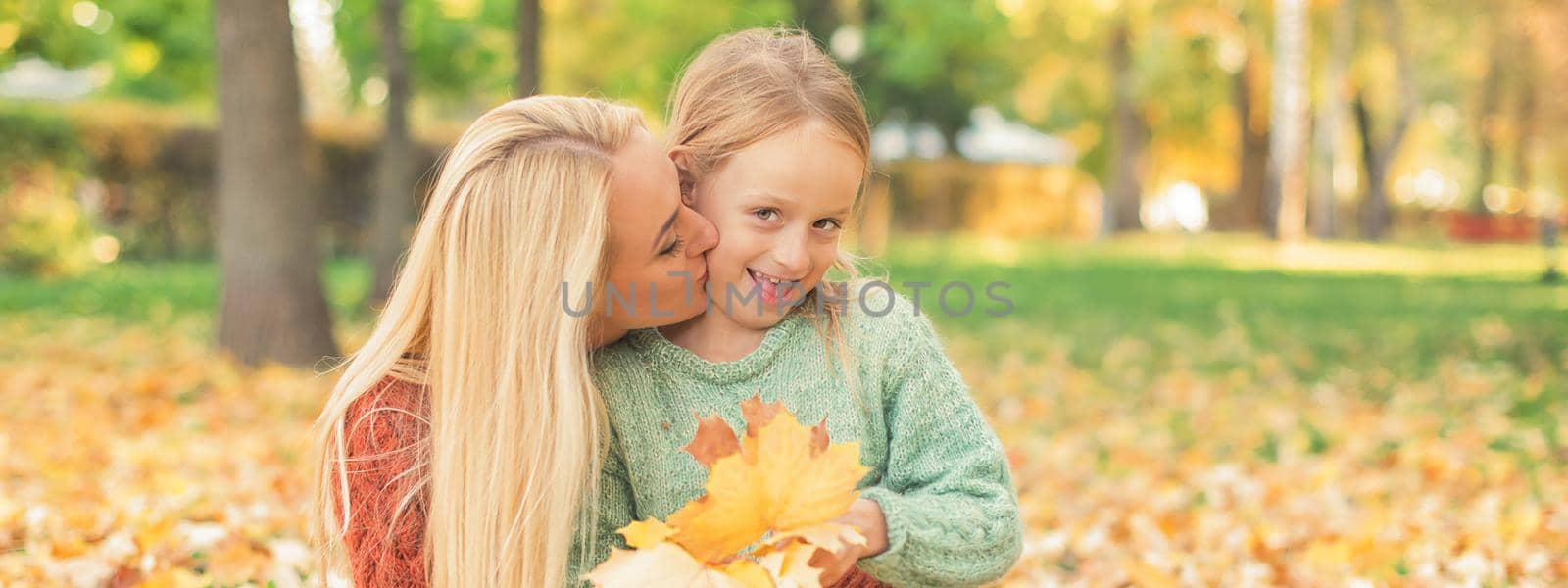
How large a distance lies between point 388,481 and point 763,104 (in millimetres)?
773

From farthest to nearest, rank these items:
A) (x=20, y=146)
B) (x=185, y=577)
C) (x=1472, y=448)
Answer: (x=20, y=146), (x=1472, y=448), (x=185, y=577)

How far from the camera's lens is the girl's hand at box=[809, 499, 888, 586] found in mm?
1539

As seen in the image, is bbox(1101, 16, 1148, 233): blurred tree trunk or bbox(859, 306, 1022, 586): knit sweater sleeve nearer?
bbox(859, 306, 1022, 586): knit sweater sleeve

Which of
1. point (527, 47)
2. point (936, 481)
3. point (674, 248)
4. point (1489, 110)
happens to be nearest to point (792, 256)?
point (674, 248)

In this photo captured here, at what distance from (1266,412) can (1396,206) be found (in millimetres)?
35451

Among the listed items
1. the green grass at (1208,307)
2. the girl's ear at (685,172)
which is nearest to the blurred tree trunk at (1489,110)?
the green grass at (1208,307)

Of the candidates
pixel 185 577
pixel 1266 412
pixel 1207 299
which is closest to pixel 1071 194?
pixel 1207 299

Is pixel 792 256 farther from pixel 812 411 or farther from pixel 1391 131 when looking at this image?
pixel 1391 131

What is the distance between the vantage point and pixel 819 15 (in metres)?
18.7

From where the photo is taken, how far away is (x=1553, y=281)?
14.0 meters

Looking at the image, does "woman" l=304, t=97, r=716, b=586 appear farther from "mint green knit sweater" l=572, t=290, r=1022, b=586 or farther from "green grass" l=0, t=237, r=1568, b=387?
"green grass" l=0, t=237, r=1568, b=387

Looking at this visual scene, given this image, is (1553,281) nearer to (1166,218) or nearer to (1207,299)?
(1207,299)

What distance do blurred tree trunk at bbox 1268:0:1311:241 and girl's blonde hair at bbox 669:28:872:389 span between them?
65.9 ft

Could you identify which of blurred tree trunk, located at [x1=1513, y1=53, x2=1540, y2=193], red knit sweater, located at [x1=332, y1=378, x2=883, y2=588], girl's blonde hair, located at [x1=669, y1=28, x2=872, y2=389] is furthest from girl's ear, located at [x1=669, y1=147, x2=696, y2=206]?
blurred tree trunk, located at [x1=1513, y1=53, x2=1540, y2=193]
